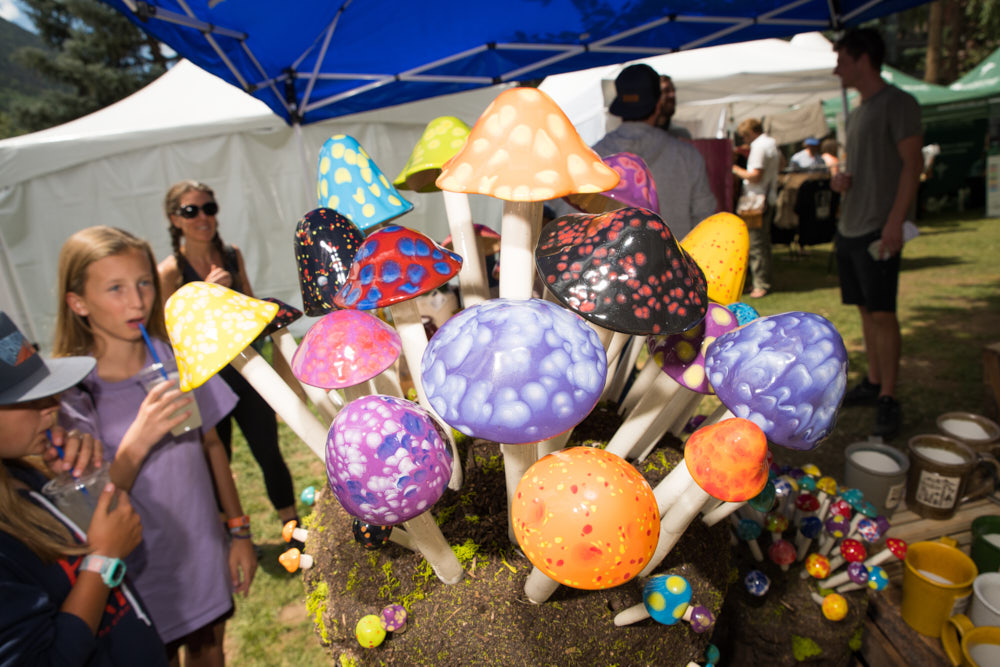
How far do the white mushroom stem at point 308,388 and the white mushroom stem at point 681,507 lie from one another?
0.53 meters

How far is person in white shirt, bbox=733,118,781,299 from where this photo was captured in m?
5.41

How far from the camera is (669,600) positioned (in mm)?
723

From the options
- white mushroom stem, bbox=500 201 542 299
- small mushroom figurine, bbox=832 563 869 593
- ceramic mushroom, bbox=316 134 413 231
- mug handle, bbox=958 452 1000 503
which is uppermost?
ceramic mushroom, bbox=316 134 413 231

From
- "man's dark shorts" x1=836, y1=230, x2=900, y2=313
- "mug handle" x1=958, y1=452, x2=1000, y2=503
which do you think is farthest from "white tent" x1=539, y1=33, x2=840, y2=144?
"mug handle" x1=958, y1=452, x2=1000, y2=503

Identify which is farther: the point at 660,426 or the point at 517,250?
the point at 660,426

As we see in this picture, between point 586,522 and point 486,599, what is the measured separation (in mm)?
333

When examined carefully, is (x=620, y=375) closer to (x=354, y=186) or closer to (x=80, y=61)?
(x=354, y=186)

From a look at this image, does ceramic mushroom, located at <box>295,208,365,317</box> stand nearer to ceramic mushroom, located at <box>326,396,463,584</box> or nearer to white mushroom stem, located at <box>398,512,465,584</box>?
ceramic mushroom, located at <box>326,396,463,584</box>

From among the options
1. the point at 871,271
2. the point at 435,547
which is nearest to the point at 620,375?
the point at 435,547

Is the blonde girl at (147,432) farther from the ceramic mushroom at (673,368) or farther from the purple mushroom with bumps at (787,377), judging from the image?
the purple mushroom with bumps at (787,377)

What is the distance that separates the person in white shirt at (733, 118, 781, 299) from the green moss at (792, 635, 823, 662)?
493 cm

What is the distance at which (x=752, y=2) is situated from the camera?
2.28m

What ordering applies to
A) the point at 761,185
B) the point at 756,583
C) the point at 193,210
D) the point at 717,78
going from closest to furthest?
the point at 756,583 → the point at 193,210 → the point at 761,185 → the point at 717,78

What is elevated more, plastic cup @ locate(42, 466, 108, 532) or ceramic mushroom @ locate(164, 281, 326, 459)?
ceramic mushroom @ locate(164, 281, 326, 459)
